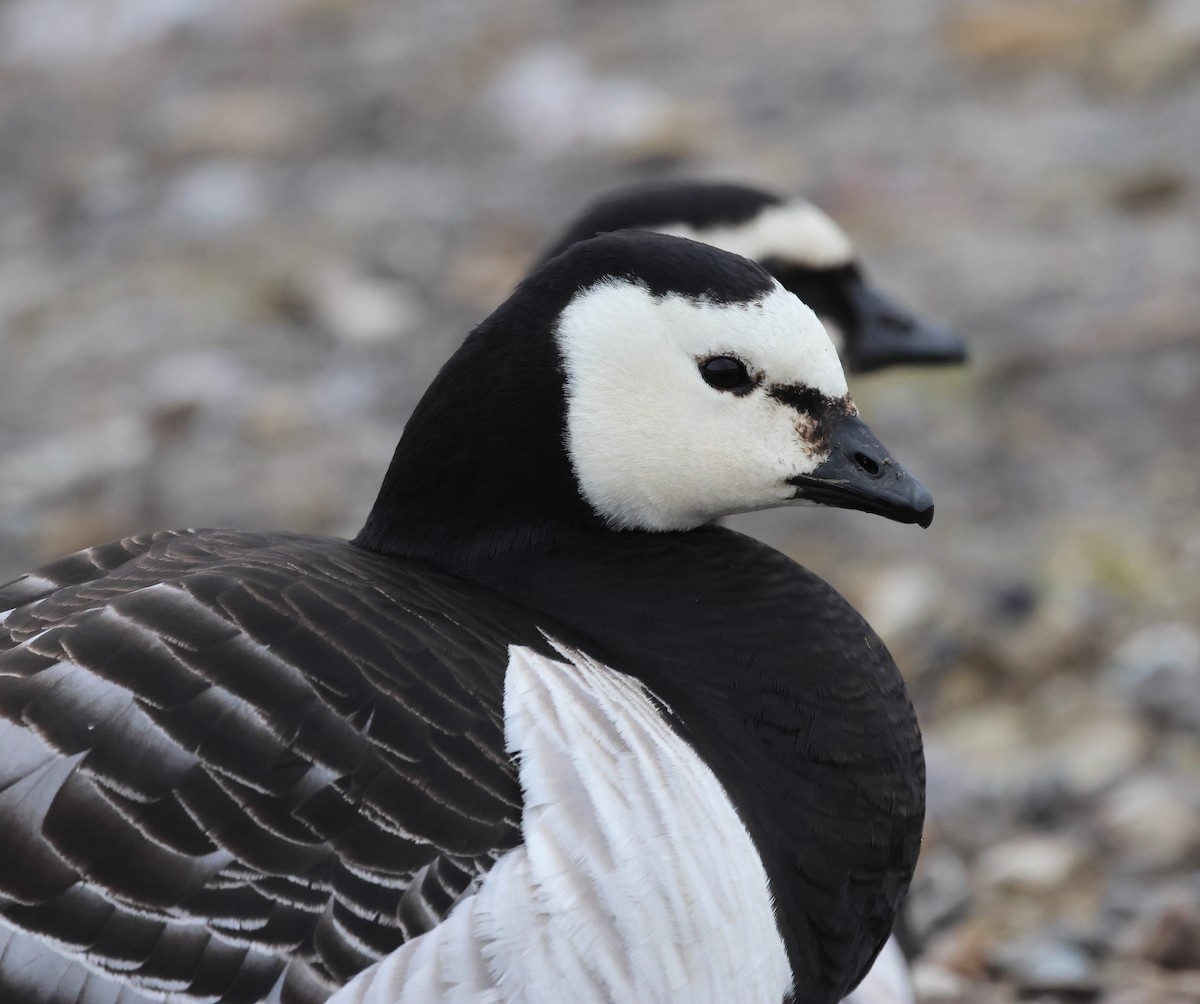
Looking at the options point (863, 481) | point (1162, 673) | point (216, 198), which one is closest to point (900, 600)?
point (1162, 673)

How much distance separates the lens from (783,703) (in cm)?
277

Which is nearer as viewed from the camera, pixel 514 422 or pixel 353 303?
pixel 514 422

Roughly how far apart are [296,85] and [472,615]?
20.4ft

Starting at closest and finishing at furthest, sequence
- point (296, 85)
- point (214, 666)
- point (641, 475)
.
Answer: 1. point (214, 666)
2. point (641, 475)
3. point (296, 85)

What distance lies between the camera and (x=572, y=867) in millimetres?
2414

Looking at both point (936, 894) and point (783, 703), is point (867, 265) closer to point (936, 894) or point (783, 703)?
point (936, 894)

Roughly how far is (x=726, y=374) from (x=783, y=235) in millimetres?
1620

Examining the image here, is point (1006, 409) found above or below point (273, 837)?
below


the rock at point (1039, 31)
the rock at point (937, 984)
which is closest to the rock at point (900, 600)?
the rock at point (937, 984)

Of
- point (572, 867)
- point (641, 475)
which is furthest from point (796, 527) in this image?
point (572, 867)

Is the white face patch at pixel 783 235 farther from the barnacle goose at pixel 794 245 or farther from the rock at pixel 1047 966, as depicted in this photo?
the rock at pixel 1047 966

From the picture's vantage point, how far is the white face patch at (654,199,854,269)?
430 centimetres

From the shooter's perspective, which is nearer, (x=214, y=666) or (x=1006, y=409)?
(x=214, y=666)

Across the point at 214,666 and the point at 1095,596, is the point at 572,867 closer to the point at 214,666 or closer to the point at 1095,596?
the point at 214,666
